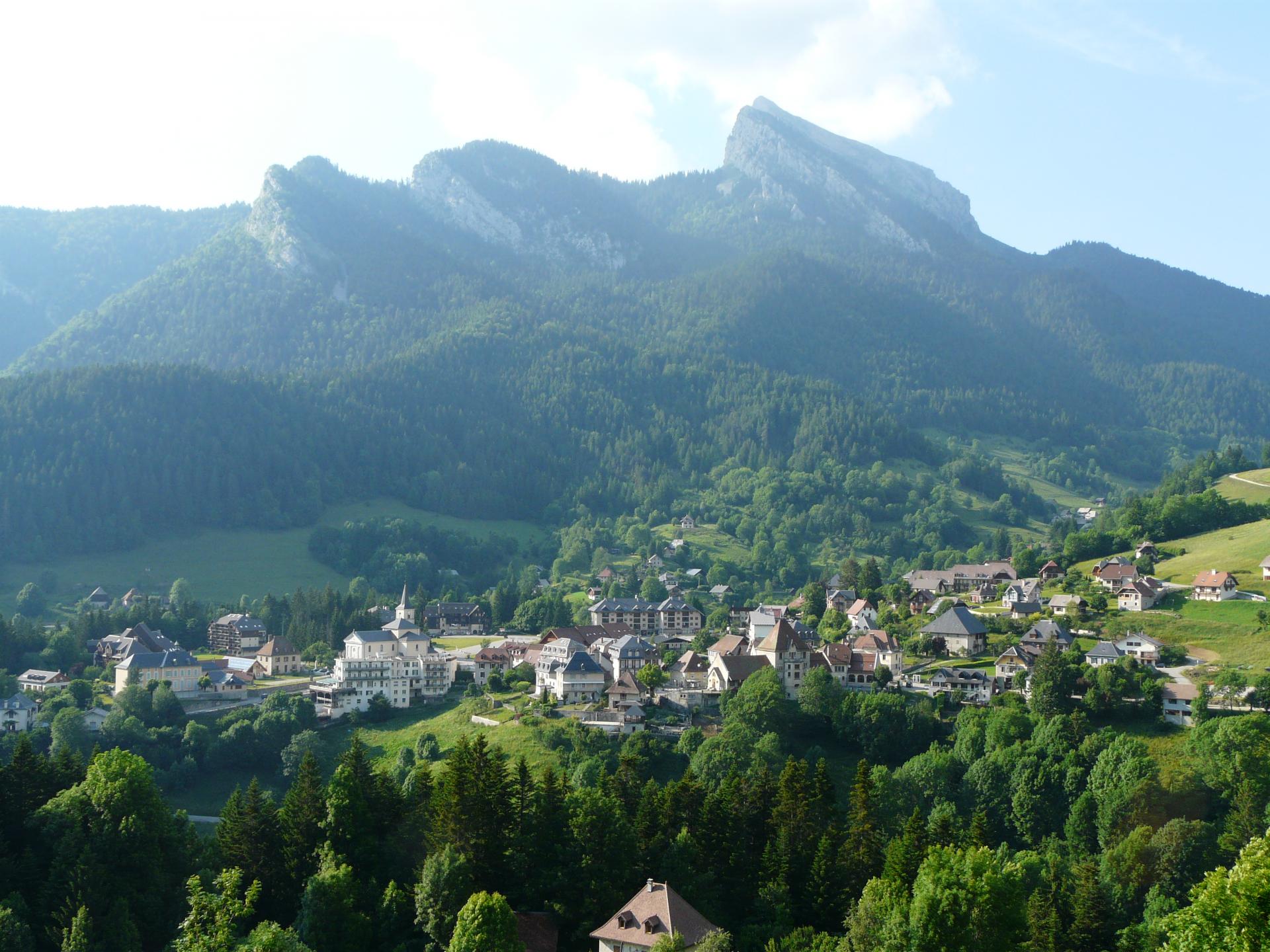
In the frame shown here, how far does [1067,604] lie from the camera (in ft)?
318

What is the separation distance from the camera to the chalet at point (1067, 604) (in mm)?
95312

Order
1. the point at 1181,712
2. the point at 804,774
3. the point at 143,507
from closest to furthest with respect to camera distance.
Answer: the point at 804,774, the point at 1181,712, the point at 143,507

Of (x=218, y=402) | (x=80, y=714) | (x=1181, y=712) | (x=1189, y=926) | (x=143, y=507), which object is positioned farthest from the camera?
(x=218, y=402)

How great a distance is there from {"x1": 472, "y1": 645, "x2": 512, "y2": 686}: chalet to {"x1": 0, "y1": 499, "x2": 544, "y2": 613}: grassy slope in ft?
162

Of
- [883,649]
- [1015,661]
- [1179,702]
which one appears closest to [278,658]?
[883,649]

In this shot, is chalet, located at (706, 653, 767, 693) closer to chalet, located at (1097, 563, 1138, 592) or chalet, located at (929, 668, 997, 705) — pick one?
chalet, located at (929, 668, 997, 705)

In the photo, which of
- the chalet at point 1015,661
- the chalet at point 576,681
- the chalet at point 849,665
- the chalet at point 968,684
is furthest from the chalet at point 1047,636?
the chalet at point 576,681

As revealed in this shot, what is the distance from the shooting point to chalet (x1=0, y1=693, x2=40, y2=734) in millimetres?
89938

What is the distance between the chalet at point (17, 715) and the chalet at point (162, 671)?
692cm

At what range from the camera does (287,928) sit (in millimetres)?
49656

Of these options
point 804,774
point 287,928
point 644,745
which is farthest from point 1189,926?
point 644,745

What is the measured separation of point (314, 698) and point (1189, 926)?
76233 millimetres

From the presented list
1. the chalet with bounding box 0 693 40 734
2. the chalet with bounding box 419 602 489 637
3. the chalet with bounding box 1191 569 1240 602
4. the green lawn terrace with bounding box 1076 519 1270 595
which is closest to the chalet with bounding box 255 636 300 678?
the chalet with bounding box 419 602 489 637

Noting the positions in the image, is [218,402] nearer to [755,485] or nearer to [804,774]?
[755,485]
